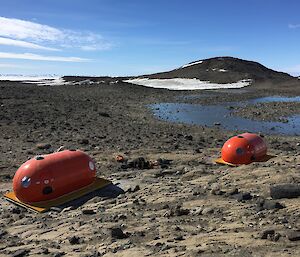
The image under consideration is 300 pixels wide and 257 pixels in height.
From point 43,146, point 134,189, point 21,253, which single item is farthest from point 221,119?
point 21,253

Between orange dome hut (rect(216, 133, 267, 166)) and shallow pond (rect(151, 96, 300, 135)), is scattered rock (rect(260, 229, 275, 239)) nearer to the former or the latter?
orange dome hut (rect(216, 133, 267, 166))

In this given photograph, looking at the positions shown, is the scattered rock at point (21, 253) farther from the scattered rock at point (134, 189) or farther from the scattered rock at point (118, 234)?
the scattered rock at point (134, 189)

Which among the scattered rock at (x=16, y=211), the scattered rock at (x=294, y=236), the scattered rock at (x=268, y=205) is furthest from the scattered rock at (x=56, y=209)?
the scattered rock at (x=294, y=236)

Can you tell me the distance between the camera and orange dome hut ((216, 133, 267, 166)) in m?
13.4

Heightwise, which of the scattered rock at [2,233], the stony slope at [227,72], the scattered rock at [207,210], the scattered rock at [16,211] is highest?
the stony slope at [227,72]

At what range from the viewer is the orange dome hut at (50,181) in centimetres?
1020

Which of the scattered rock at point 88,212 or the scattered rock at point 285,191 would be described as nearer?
the scattered rock at point 285,191

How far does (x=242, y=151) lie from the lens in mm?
13484

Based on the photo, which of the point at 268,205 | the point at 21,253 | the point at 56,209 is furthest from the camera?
the point at 56,209

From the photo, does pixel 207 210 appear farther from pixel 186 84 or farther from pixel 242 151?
pixel 186 84

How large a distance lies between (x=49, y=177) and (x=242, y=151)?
6666 mm

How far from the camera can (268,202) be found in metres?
7.75

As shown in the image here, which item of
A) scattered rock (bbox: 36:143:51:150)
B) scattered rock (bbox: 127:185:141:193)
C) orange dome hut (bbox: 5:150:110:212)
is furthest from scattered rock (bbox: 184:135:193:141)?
scattered rock (bbox: 127:185:141:193)

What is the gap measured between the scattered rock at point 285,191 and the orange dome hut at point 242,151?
202 inches
